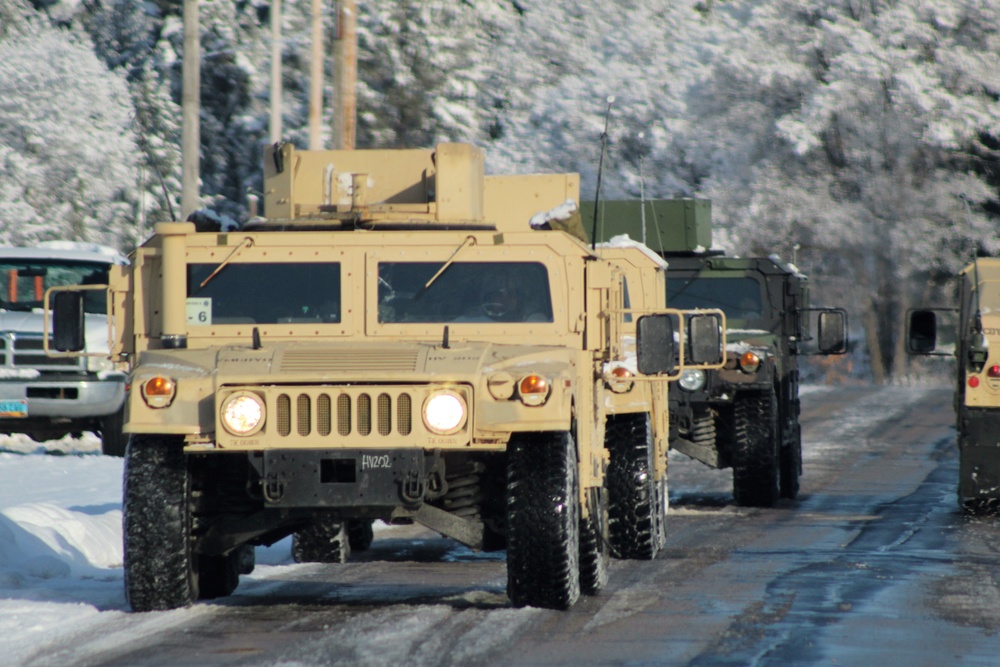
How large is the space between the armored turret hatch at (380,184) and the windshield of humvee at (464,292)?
3.29 feet

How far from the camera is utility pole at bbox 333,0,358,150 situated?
19766 mm

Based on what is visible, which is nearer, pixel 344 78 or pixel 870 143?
pixel 344 78

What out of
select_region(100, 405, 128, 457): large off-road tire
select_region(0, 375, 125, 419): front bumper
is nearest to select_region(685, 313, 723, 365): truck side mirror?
select_region(0, 375, 125, 419): front bumper

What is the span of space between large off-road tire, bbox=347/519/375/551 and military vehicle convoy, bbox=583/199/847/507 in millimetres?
4202

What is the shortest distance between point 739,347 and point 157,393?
8.25 metres

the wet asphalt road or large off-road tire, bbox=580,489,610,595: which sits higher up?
Answer: large off-road tire, bbox=580,489,610,595

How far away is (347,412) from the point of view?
328 inches

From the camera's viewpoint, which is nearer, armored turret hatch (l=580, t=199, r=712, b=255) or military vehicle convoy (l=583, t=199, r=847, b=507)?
military vehicle convoy (l=583, t=199, r=847, b=507)

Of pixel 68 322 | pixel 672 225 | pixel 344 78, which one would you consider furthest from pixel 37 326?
pixel 68 322

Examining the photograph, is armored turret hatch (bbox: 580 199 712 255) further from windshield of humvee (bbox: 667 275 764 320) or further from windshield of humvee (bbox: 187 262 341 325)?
windshield of humvee (bbox: 187 262 341 325)

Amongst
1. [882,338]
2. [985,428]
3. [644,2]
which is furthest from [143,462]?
[644,2]

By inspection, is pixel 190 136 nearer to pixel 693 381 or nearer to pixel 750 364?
pixel 693 381

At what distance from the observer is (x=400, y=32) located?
181ft

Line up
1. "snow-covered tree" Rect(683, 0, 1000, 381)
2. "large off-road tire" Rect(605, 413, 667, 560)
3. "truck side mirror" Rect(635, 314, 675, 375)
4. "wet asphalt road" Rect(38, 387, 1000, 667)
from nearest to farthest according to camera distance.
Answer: "wet asphalt road" Rect(38, 387, 1000, 667), "truck side mirror" Rect(635, 314, 675, 375), "large off-road tire" Rect(605, 413, 667, 560), "snow-covered tree" Rect(683, 0, 1000, 381)
